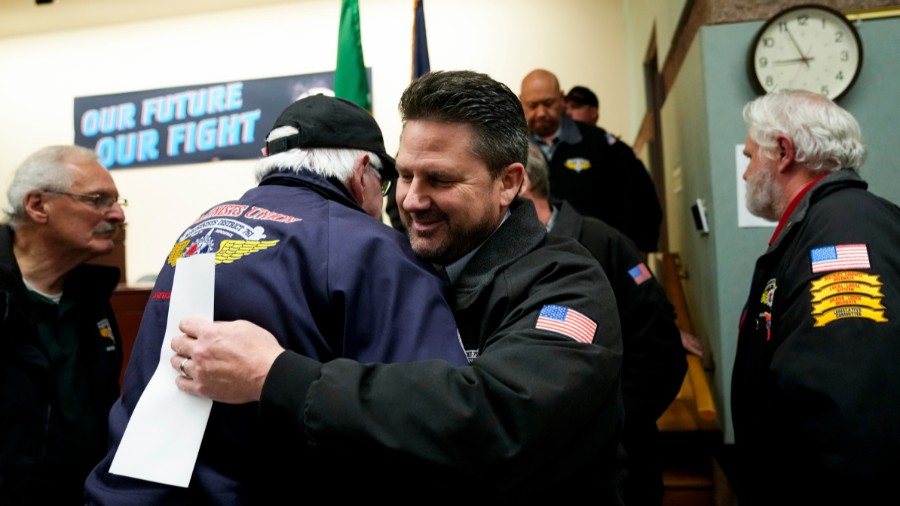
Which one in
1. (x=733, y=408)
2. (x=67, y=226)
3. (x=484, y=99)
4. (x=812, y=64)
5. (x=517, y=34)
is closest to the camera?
(x=484, y=99)

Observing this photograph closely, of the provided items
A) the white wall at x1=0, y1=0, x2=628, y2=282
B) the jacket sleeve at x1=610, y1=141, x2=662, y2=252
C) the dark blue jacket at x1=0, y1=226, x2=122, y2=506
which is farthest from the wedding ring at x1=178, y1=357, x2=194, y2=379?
the white wall at x1=0, y1=0, x2=628, y2=282

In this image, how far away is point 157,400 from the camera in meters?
1.17

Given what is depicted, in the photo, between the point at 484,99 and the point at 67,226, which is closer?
the point at 484,99

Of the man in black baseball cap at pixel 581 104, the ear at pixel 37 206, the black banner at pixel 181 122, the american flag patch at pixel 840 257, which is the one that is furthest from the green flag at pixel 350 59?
the black banner at pixel 181 122

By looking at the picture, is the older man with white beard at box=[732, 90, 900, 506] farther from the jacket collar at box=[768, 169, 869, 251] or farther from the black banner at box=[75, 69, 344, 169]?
the black banner at box=[75, 69, 344, 169]

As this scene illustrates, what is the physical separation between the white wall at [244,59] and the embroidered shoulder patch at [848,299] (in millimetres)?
5113

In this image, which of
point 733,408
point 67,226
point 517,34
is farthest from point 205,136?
point 733,408

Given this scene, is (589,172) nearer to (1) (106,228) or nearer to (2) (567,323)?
(1) (106,228)

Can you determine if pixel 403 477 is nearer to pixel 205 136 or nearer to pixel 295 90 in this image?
pixel 295 90

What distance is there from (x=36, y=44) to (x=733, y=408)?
817 cm

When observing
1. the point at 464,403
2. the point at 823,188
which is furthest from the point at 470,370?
the point at 823,188

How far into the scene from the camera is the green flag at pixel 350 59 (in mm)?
3117

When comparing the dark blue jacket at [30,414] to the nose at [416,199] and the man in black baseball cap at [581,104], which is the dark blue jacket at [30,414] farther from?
the man in black baseball cap at [581,104]

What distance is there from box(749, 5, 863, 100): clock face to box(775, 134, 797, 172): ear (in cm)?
82
